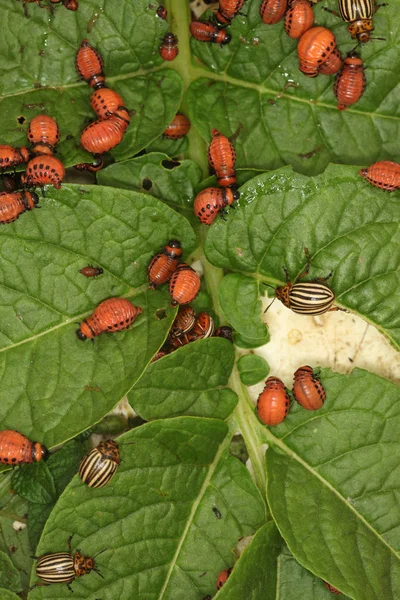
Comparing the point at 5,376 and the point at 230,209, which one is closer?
the point at 5,376

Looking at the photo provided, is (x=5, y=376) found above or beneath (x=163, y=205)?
beneath

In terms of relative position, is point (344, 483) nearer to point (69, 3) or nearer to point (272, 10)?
point (272, 10)

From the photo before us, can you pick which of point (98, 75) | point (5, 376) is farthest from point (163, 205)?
point (5, 376)

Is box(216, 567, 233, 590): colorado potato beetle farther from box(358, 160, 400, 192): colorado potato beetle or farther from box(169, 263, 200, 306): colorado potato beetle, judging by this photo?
box(358, 160, 400, 192): colorado potato beetle

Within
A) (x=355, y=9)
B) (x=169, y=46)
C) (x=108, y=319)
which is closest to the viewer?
(x=108, y=319)

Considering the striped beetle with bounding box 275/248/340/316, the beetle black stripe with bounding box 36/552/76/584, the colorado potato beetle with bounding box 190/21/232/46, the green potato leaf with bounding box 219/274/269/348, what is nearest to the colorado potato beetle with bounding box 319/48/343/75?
the colorado potato beetle with bounding box 190/21/232/46

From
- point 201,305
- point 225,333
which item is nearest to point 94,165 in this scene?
point 201,305

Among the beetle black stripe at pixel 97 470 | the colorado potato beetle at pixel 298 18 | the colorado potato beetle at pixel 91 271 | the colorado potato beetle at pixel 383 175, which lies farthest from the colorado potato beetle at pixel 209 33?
the beetle black stripe at pixel 97 470

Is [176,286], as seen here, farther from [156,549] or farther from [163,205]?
[156,549]
